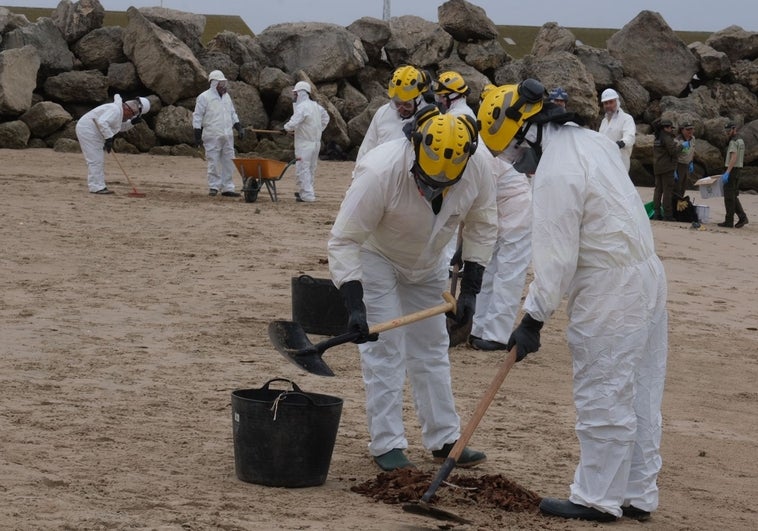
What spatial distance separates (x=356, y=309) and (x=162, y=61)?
20107mm

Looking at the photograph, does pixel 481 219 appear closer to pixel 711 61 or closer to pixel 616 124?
pixel 616 124

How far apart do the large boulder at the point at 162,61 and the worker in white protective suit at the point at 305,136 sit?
5777 mm

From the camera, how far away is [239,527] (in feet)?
15.0

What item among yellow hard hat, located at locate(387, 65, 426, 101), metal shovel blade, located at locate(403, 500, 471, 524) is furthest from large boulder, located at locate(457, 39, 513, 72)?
metal shovel blade, located at locate(403, 500, 471, 524)

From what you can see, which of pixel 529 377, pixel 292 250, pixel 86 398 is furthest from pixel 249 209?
pixel 86 398

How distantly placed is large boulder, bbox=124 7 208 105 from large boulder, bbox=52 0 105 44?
1.28 metres

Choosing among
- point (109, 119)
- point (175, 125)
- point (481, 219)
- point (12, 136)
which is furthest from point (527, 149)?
point (175, 125)

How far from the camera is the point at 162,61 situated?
24.5 m

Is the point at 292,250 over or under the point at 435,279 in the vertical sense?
under

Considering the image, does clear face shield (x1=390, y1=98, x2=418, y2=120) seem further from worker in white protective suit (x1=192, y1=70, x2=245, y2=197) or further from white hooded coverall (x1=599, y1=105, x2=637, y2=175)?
worker in white protective suit (x1=192, y1=70, x2=245, y2=197)

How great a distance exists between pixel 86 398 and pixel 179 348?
157 centimetres

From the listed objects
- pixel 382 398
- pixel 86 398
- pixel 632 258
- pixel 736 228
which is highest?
pixel 632 258

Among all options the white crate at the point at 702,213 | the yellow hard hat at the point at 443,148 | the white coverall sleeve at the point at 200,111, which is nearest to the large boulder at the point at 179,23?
the white coverall sleeve at the point at 200,111

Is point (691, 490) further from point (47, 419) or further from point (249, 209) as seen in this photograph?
point (249, 209)
